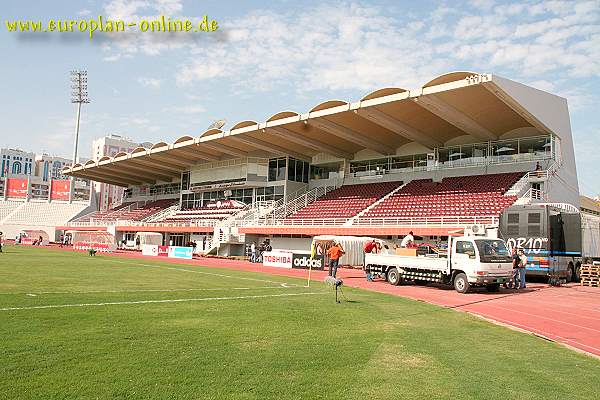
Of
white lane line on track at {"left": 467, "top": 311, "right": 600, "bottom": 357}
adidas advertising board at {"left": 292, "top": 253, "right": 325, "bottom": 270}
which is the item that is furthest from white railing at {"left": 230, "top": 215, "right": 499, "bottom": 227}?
white lane line on track at {"left": 467, "top": 311, "right": 600, "bottom": 357}

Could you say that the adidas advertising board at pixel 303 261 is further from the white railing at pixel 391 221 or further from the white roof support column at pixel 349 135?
the white roof support column at pixel 349 135

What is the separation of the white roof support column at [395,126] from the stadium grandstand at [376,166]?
0.11 m

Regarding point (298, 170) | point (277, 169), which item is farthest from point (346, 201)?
point (277, 169)

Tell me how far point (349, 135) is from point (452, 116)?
1021cm

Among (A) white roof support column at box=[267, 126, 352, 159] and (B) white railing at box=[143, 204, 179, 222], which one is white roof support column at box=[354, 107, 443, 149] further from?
(B) white railing at box=[143, 204, 179, 222]

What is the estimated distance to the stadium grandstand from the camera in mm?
33625

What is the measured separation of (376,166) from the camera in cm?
4897

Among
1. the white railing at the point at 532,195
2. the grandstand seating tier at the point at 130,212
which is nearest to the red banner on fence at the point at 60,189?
the grandstand seating tier at the point at 130,212

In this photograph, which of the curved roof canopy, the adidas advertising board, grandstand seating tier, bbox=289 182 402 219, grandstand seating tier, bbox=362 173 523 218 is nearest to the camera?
the curved roof canopy

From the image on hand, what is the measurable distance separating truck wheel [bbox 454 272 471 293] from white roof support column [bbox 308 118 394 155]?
2368 centimetres

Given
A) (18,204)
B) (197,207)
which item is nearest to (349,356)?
(197,207)

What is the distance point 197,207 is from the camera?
203 ft

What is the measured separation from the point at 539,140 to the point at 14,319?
3672 cm

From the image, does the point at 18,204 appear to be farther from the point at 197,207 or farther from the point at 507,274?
the point at 507,274
